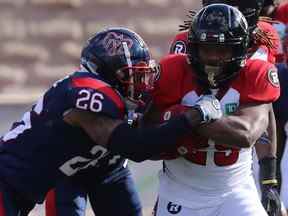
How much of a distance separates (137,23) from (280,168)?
1714 millimetres

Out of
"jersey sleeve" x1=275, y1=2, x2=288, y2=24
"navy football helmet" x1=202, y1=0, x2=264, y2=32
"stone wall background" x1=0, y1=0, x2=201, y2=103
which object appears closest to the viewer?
"navy football helmet" x1=202, y1=0, x2=264, y2=32

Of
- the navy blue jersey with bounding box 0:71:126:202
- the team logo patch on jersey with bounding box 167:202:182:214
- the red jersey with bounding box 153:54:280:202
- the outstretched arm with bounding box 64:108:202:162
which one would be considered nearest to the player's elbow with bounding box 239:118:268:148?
the red jersey with bounding box 153:54:280:202

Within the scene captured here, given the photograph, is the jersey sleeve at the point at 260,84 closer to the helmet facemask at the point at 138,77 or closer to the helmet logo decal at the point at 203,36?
the helmet logo decal at the point at 203,36

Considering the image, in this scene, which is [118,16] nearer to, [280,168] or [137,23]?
[137,23]

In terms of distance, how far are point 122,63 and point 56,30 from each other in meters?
3.58

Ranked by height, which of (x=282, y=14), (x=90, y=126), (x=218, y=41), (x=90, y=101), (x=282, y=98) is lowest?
(x=282, y=98)

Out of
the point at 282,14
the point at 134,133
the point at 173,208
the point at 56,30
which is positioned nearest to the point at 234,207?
the point at 173,208

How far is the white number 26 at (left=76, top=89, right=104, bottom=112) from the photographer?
4.38 metres

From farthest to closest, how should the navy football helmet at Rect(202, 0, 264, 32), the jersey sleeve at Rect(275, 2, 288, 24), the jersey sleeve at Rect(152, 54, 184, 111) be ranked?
the jersey sleeve at Rect(275, 2, 288, 24) → the navy football helmet at Rect(202, 0, 264, 32) → the jersey sleeve at Rect(152, 54, 184, 111)

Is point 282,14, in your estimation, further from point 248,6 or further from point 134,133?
point 134,133

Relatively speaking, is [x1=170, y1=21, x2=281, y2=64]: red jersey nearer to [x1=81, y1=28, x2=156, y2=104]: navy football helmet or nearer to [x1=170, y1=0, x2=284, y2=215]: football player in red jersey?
[x1=170, y1=0, x2=284, y2=215]: football player in red jersey

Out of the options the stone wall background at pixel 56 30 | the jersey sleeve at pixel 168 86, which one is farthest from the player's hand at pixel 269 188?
the stone wall background at pixel 56 30

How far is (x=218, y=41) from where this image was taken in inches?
170

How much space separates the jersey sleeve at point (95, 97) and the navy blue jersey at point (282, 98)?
103 inches
